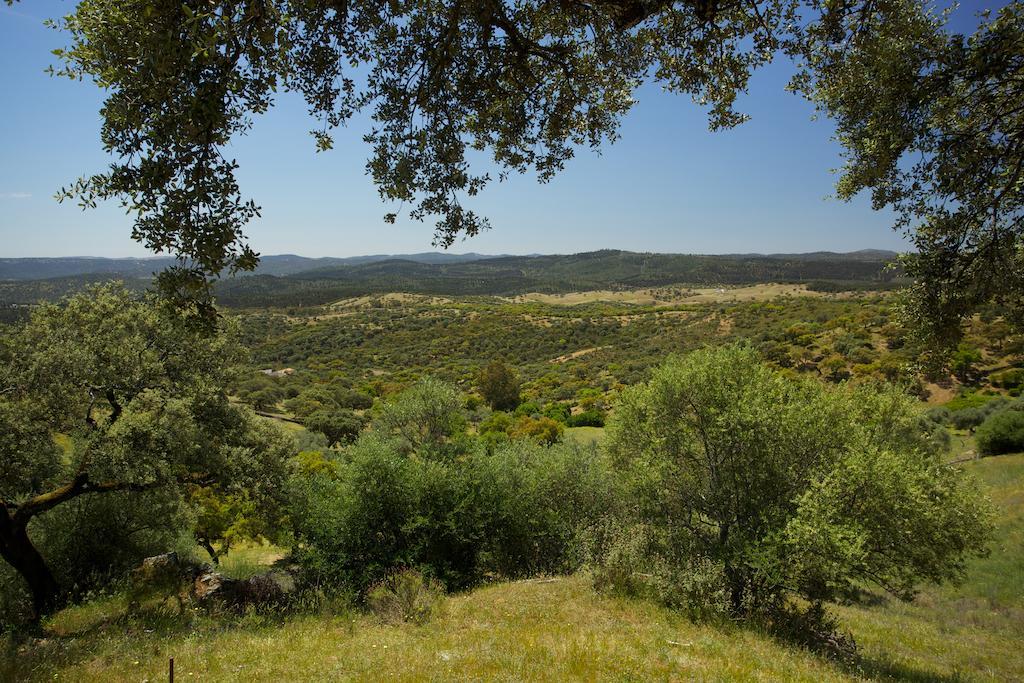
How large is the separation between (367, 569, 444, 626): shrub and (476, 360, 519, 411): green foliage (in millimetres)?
36992

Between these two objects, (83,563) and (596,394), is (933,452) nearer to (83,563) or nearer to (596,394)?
(83,563)

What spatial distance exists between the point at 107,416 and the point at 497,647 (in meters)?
9.81

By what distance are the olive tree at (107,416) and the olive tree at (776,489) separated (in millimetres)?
9948

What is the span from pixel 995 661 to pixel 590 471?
32.0 ft

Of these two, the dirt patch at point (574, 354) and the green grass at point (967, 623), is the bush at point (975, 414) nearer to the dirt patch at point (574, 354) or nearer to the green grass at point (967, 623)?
the green grass at point (967, 623)

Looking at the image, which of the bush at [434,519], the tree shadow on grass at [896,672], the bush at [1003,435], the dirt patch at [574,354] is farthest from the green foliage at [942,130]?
the dirt patch at [574,354]

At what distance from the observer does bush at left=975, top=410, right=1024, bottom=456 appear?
956 inches

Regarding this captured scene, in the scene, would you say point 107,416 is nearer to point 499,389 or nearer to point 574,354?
point 499,389

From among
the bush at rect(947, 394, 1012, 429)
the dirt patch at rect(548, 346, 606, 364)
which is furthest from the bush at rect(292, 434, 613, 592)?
the dirt patch at rect(548, 346, 606, 364)

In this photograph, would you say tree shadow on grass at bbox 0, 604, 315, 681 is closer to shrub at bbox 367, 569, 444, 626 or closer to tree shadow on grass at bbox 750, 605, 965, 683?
shrub at bbox 367, 569, 444, 626

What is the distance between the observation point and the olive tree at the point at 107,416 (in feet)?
32.3

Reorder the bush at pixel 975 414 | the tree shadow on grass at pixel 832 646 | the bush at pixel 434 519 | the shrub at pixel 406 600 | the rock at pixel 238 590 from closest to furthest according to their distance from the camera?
the tree shadow on grass at pixel 832 646 < the shrub at pixel 406 600 < the rock at pixel 238 590 < the bush at pixel 434 519 < the bush at pixel 975 414

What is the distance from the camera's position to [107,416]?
10.7m

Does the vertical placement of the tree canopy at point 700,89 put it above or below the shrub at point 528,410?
above
